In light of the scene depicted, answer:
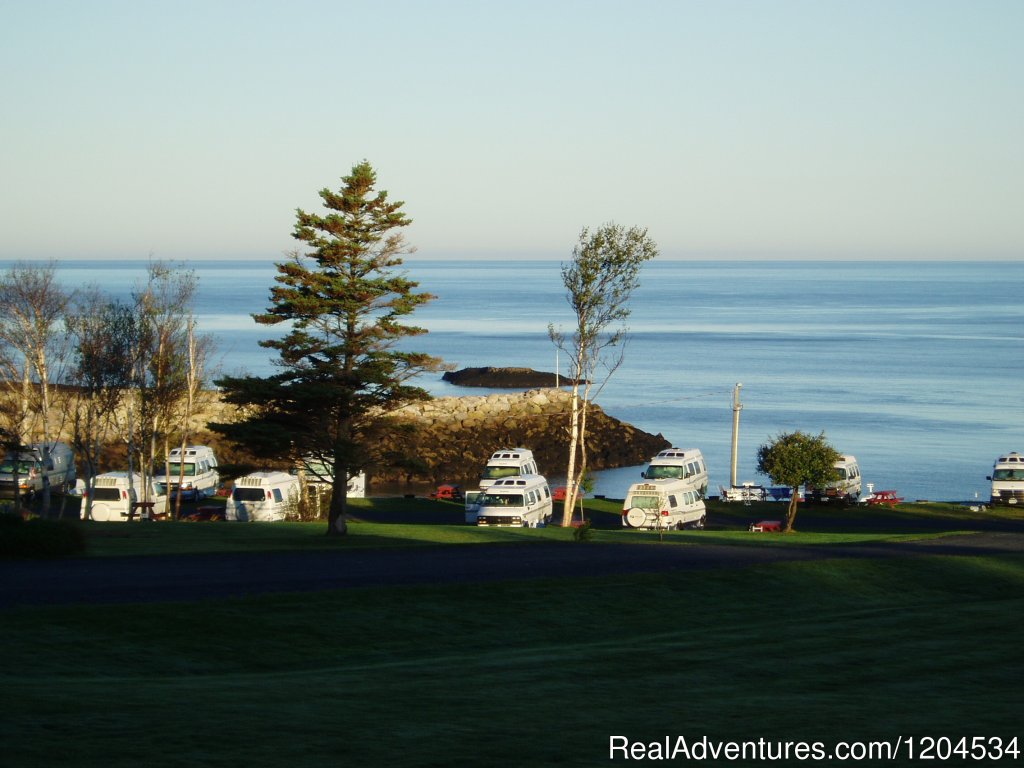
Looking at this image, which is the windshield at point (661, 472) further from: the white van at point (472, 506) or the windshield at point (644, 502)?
the white van at point (472, 506)

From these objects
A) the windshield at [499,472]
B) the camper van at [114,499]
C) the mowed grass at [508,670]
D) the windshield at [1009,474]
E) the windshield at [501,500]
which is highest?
the windshield at [1009,474]

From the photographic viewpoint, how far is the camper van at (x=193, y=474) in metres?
46.8

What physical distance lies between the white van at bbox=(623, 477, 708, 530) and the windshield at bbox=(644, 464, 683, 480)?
3.98m

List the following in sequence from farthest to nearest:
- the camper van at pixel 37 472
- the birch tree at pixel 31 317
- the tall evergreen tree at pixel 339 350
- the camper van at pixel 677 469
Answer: the camper van at pixel 677 469 < the camper van at pixel 37 472 < the birch tree at pixel 31 317 < the tall evergreen tree at pixel 339 350

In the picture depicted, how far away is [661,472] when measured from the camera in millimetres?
44438

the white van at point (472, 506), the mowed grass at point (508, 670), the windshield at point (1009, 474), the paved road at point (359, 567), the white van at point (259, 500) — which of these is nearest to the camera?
the mowed grass at point (508, 670)

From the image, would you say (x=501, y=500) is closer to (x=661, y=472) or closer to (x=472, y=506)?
(x=472, y=506)

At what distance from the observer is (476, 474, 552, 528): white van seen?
38.2 m

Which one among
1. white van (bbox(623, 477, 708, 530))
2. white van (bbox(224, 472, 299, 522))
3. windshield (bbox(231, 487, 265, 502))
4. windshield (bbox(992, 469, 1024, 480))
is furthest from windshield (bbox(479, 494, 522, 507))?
windshield (bbox(992, 469, 1024, 480))

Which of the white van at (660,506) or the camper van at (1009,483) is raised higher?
the camper van at (1009,483)

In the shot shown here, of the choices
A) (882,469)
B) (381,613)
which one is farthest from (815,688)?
(882,469)

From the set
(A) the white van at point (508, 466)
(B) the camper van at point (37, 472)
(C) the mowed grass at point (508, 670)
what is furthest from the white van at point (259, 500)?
(C) the mowed grass at point (508, 670)

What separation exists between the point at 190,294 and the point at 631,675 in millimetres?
32615

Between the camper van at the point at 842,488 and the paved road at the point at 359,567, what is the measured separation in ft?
54.5
